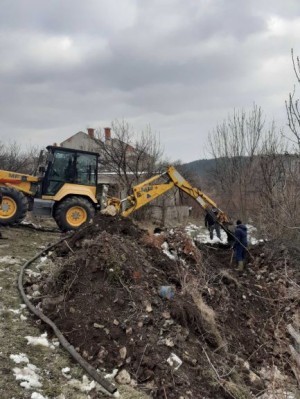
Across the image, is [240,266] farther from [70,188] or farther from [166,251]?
[70,188]

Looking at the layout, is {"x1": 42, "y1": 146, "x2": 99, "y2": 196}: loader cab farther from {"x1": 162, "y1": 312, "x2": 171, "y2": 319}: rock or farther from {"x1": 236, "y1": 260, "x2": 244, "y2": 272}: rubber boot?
{"x1": 162, "y1": 312, "x2": 171, "y2": 319}: rock

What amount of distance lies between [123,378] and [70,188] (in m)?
8.97

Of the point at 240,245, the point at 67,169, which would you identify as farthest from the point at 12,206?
the point at 240,245

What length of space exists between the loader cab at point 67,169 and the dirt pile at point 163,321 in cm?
401

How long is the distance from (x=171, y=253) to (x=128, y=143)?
48.1 feet

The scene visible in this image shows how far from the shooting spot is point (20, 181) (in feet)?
44.4

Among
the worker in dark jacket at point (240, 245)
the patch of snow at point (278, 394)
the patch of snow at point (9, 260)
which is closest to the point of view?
the patch of snow at point (278, 394)

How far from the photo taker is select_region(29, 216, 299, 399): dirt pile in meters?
5.32

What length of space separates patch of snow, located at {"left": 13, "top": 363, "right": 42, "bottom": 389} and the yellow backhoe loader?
791cm

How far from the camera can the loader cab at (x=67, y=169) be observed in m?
13.3

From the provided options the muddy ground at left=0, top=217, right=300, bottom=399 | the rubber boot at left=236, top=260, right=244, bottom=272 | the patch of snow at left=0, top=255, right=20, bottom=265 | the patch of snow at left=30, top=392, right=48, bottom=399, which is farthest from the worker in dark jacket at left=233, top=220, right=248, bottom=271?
the patch of snow at left=30, top=392, right=48, bottom=399

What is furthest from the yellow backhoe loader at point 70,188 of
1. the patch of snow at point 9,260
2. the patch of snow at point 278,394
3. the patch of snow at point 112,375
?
the patch of snow at point 278,394

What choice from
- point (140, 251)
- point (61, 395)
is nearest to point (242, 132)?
point (140, 251)

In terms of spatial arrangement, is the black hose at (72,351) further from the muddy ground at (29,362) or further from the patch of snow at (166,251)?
the patch of snow at (166,251)
